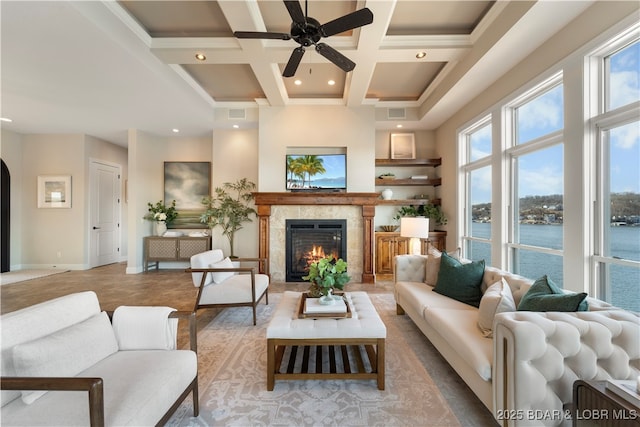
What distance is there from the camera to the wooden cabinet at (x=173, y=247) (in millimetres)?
5891

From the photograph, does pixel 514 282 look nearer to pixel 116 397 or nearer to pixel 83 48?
pixel 116 397

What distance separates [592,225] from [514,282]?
106cm

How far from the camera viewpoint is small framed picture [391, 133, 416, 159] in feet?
19.0

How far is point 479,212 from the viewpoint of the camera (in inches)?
177

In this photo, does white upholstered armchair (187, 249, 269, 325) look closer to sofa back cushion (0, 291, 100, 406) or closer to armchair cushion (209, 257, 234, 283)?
armchair cushion (209, 257, 234, 283)

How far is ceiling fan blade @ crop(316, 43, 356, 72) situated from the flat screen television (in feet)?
7.60

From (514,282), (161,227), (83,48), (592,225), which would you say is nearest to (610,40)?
(592,225)

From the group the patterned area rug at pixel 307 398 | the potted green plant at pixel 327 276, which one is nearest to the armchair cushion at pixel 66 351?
the patterned area rug at pixel 307 398

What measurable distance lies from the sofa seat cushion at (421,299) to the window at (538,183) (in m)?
1.31

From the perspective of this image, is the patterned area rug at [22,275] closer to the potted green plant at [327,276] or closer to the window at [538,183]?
the potted green plant at [327,276]

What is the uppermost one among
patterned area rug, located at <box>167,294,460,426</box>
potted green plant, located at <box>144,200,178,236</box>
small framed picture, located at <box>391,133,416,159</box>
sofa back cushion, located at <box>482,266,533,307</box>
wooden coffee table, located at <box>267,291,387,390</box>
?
small framed picture, located at <box>391,133,416,159</box>

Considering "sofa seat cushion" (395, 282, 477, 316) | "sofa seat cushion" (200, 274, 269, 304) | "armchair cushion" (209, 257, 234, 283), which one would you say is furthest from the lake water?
"armchair cushion" (209, 257, 234, 283)

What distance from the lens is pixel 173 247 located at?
5.90m

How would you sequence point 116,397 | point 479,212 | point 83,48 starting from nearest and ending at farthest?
1. point 116,397
2. point 83,48
3. point 479,212
